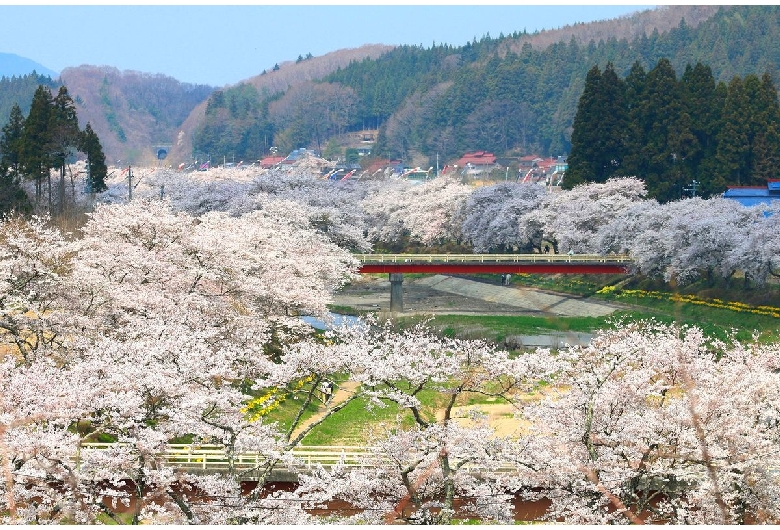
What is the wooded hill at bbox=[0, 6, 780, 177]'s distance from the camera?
13788 centimetres

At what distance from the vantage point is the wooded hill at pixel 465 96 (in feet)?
452

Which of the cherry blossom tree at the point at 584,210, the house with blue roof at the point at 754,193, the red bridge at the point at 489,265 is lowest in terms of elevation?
the red bridge at the point at 489,265

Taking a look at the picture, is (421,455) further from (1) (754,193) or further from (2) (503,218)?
(2) (503,218)

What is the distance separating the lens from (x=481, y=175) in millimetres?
134125

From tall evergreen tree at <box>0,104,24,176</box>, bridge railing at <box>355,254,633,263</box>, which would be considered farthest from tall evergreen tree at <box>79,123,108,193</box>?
bridge railing at <box>355,254,633,263</box>

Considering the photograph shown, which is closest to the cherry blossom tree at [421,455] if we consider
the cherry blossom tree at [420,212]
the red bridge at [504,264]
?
the red bridge at [504,264]

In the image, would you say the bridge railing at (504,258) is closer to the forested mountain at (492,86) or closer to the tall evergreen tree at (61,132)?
the tall evergreen tree at (61,132)

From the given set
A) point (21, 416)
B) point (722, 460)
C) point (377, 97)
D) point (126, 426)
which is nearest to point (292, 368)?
point (126, 426)

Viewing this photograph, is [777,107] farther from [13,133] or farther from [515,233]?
[13,133]

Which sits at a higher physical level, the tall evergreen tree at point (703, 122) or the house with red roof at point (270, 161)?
the tall evergreen tree at point (703, 122)

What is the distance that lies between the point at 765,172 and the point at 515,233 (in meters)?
14.7

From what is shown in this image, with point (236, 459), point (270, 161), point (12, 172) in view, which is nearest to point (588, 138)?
point (12, 172)

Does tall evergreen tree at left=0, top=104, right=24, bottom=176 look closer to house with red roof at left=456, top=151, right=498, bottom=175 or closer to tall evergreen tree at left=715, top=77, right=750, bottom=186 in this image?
tall evergreen tree at left=715, top=77, right=750, bottom=186

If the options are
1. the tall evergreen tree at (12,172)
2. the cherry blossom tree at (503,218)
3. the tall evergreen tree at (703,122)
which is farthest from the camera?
the cherry blossom tree at (503,218)
